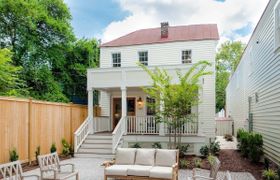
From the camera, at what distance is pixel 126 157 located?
8.88 meters

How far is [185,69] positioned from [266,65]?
389cm

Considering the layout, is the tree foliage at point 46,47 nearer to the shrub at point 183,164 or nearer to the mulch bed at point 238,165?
the shrub at point 183,164

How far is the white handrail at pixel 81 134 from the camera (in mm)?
13878

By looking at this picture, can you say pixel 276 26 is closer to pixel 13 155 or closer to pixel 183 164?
pixel 183 164

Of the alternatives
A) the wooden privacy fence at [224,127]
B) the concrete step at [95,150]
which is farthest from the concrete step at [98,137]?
the wooden privacy fence at [224,127]

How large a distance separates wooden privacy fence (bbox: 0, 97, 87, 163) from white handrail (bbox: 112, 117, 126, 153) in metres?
2.49

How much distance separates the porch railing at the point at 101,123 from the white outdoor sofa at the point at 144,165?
7.30 m

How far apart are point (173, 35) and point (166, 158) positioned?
11.5 m

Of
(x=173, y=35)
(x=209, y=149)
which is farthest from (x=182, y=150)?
(x=173, y=35)

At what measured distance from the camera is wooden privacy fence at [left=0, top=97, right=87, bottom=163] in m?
9.79

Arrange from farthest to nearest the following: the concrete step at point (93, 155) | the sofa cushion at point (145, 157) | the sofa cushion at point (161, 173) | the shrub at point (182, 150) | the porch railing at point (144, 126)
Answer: the porch railing at point (144, 126) < the concrete step at point (93, 155) < the shrub at point (182, 150) < the sofa cushion at point (145, 157) < the sofa cushion at point (161, 173)

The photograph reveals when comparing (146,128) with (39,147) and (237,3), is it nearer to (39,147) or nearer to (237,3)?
(39,147)

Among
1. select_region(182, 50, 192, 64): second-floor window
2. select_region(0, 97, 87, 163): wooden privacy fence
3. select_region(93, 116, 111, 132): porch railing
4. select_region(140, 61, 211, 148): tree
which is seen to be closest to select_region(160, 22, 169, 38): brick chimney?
select_region(182, 50, 192, 64): second-floor window

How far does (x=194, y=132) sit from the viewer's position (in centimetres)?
1430
